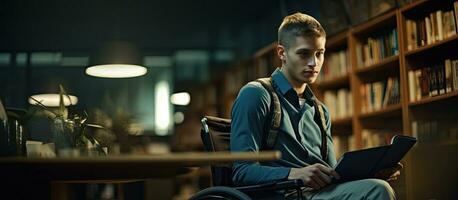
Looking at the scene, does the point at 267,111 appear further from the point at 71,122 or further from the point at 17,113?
the point at 17,113

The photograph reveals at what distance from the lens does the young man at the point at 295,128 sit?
2.21 metres

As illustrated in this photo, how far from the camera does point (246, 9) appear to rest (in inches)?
334

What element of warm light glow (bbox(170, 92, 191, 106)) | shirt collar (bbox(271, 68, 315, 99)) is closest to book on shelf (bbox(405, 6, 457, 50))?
shirt collar (bbox(271, 68, 315, 99))

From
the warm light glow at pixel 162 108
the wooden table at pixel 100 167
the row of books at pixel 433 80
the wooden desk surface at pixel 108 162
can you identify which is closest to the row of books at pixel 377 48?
the row of books at pixel 433 80

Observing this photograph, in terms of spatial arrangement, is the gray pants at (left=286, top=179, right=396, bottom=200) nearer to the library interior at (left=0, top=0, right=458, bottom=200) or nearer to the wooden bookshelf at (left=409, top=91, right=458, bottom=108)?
the library interior at (left=0, top=0, right=458, bottom=200)

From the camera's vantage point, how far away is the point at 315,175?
219 cm

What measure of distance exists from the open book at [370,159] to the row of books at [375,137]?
2.45 m

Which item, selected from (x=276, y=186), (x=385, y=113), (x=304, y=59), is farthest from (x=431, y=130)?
(x=276, y=186)

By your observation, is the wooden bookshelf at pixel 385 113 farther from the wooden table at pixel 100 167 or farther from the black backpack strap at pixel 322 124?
the wooden table at pixel 100 167

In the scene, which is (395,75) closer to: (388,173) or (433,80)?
(433,80)

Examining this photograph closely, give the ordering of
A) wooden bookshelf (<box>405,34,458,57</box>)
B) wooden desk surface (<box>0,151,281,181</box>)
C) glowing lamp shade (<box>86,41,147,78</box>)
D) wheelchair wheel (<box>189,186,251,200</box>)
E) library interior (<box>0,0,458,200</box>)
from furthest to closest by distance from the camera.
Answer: glowing lamp shade (<box>86,41,147,78</box>)
wooden bookshelf (<box>405,34,458,57</box>)
library interior (<box>0,0,458,200</box>)
wheelchair wheel (<box>189,186,251,200</box>)
wooden desk surface (<box>0,151,281,181</box>)

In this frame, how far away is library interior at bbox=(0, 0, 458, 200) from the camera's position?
229 centimetres

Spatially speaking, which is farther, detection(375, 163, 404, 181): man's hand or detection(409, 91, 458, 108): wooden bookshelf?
detection(409, 91, 458, 108): wooden bookshelf

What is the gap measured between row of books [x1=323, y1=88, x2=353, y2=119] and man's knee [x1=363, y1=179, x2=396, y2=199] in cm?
297
